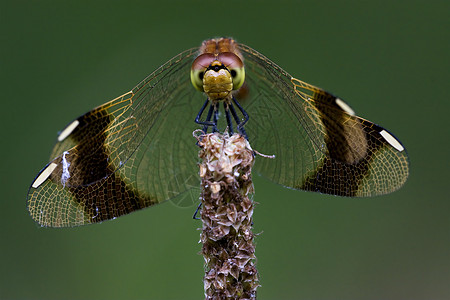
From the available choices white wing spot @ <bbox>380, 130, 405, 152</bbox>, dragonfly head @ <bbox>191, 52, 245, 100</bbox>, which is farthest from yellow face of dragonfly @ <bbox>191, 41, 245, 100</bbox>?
white wing spot @ <bbox>380, 130, 405, 152</bbox>

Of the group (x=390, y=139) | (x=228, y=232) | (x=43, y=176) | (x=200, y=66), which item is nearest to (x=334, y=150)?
(x=390, y=139)

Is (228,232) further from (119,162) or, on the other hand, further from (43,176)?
(43,176)

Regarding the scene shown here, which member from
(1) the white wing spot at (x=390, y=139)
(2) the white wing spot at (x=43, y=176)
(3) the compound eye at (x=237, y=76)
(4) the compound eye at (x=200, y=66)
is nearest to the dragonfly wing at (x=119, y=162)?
(2) the white wing spot at (x=43, y=176)

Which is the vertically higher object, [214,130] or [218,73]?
[218,73]

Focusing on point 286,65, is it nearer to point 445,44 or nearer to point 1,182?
point 445,44

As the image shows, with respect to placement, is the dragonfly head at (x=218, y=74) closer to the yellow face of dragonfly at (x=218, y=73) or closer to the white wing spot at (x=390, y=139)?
the yellow face of dragonfly at (x=218, y=73)

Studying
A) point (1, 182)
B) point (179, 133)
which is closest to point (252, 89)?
point (179, 133)
